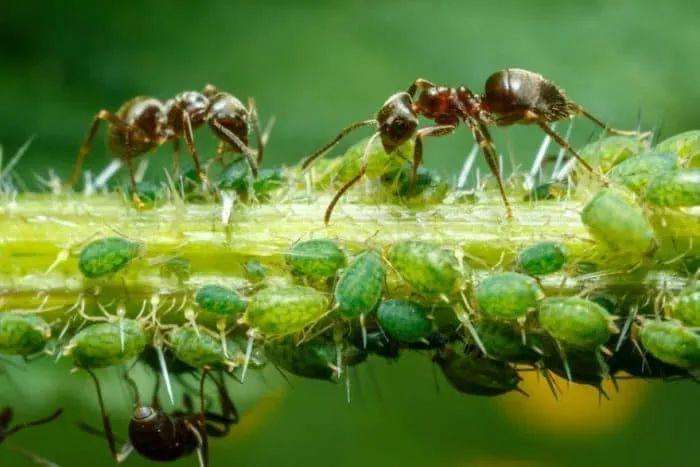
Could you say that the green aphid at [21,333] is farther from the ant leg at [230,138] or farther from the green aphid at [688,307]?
the green aphid at [688,307]

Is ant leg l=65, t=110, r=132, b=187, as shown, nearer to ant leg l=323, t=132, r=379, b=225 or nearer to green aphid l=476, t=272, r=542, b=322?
ant leg l=323, t=132, r=379, b=225

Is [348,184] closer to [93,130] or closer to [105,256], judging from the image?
[105,256]

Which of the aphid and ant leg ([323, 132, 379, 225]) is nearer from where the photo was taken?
the aphid

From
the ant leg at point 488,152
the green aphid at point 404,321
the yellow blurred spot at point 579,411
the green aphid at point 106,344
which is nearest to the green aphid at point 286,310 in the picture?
the green aphid at point 404,321

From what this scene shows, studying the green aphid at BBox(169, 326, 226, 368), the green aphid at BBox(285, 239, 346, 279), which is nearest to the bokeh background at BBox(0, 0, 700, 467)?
the green aphid at BBox(169, 326, 226, 368)

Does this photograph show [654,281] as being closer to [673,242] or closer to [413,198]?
[673,242]

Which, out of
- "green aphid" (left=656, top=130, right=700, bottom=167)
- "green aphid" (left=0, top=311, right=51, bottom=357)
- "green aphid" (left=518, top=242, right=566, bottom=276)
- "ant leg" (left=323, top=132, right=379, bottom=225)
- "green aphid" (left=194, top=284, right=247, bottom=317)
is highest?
"green aphid" (left=656, top=130, right=700, bottom=167)

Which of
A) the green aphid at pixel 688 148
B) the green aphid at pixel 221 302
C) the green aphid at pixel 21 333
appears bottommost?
the green aphid at pixel 21 333
